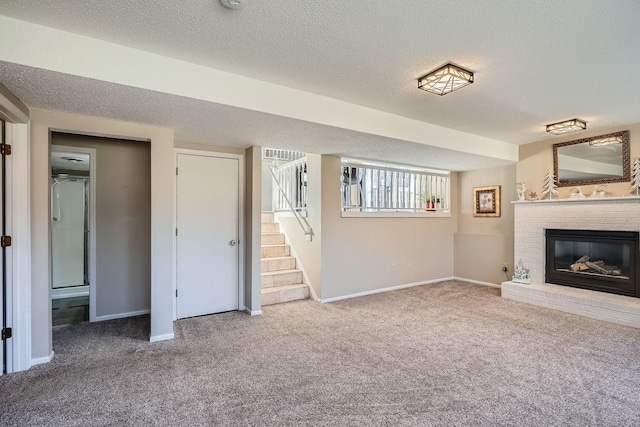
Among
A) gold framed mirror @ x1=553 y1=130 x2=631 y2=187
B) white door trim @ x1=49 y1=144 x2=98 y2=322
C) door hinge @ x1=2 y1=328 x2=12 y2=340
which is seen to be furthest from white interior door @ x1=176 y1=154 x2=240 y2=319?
gold framed mirror @ x1=553 y1=130 x2=631 y2=187

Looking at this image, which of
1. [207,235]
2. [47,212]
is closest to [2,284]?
[47,212]

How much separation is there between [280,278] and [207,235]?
4.53 feet

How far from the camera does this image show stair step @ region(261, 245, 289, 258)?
209 inches

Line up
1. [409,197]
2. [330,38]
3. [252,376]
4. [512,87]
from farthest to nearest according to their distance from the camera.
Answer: [409,197], [512,87], [252,376], [330,38]

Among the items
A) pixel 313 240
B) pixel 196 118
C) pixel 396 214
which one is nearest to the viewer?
pixel 196 118

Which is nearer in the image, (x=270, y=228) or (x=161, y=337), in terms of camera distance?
(x=161, y=337)

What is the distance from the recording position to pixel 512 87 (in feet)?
9.32

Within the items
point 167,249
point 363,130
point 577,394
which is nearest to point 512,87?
point 363,130

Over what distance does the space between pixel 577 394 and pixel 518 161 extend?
Result: 147 inches

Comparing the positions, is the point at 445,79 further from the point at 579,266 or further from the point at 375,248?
the point at 579,266

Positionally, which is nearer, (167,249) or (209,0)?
(209,0)

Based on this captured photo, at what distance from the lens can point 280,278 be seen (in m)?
4.92

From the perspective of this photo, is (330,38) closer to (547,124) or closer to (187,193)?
(187,193)

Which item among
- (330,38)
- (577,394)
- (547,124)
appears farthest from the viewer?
(547,124)
